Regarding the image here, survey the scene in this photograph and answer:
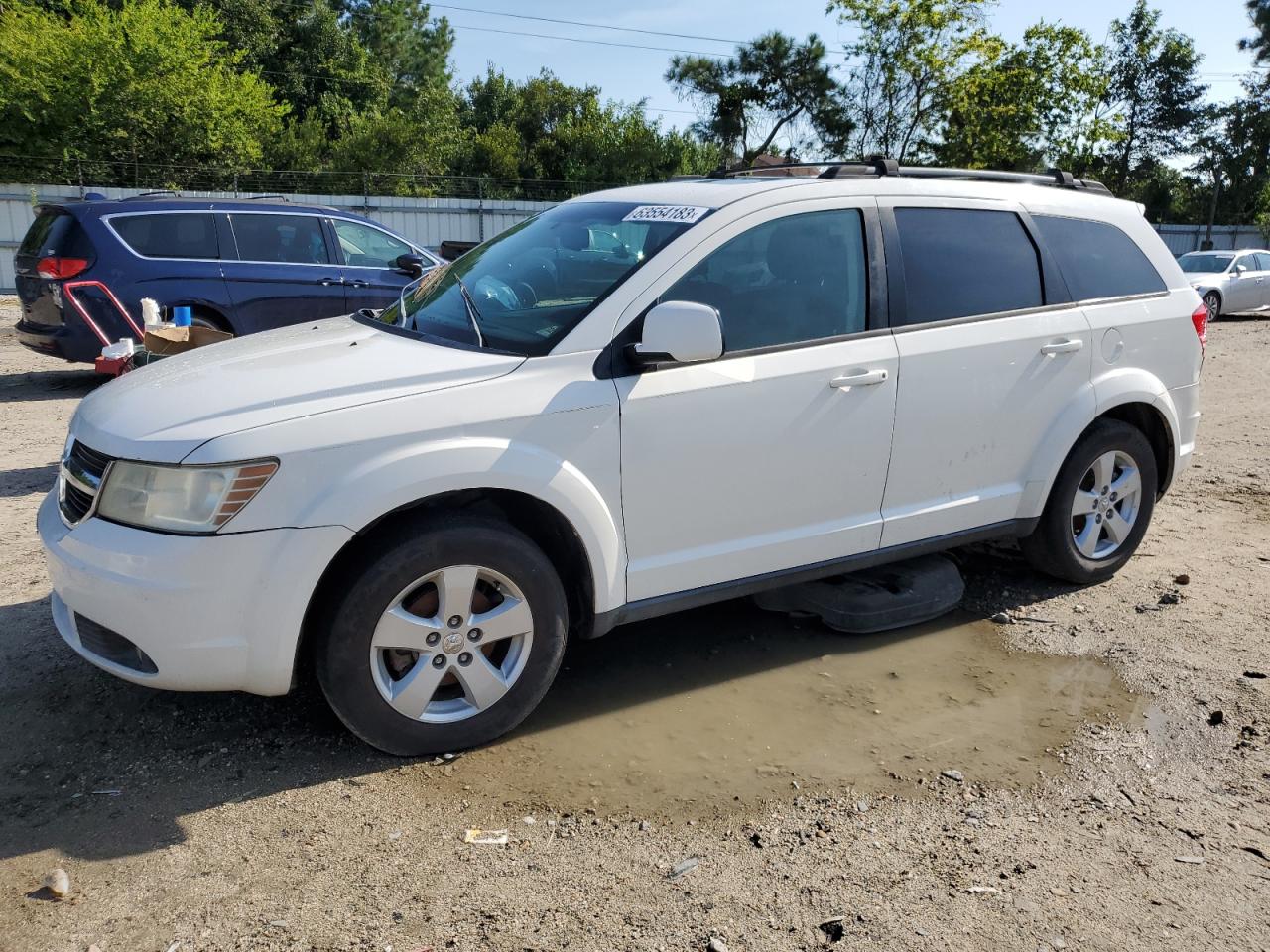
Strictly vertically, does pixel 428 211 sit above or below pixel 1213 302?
above

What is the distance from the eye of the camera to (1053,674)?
4.25 m

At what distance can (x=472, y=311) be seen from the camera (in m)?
3.90

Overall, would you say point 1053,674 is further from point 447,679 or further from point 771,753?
point 447,679

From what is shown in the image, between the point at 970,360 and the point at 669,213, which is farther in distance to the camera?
the point at 970,360

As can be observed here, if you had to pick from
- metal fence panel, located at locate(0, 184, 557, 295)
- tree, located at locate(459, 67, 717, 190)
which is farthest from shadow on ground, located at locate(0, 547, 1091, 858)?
tree, located at locate(459, 67, 717, 190)

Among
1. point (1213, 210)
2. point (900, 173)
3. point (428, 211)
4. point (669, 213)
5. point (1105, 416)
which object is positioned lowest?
point (1105, 416)

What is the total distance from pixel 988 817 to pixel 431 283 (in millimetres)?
3009

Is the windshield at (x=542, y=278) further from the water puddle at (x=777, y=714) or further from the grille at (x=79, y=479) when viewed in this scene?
the water puddle at (x=777, y=714)

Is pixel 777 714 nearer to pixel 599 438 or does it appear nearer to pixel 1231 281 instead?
pixel 599 438

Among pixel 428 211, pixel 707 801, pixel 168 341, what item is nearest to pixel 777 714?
pixel 707 801

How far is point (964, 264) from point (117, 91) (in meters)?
28.2

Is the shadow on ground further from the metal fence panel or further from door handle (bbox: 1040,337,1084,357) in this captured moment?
the metal fence panel

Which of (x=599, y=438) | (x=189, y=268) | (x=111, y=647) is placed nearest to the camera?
(x=111, y=647)

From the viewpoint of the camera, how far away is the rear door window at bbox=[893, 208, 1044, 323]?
167 inches
